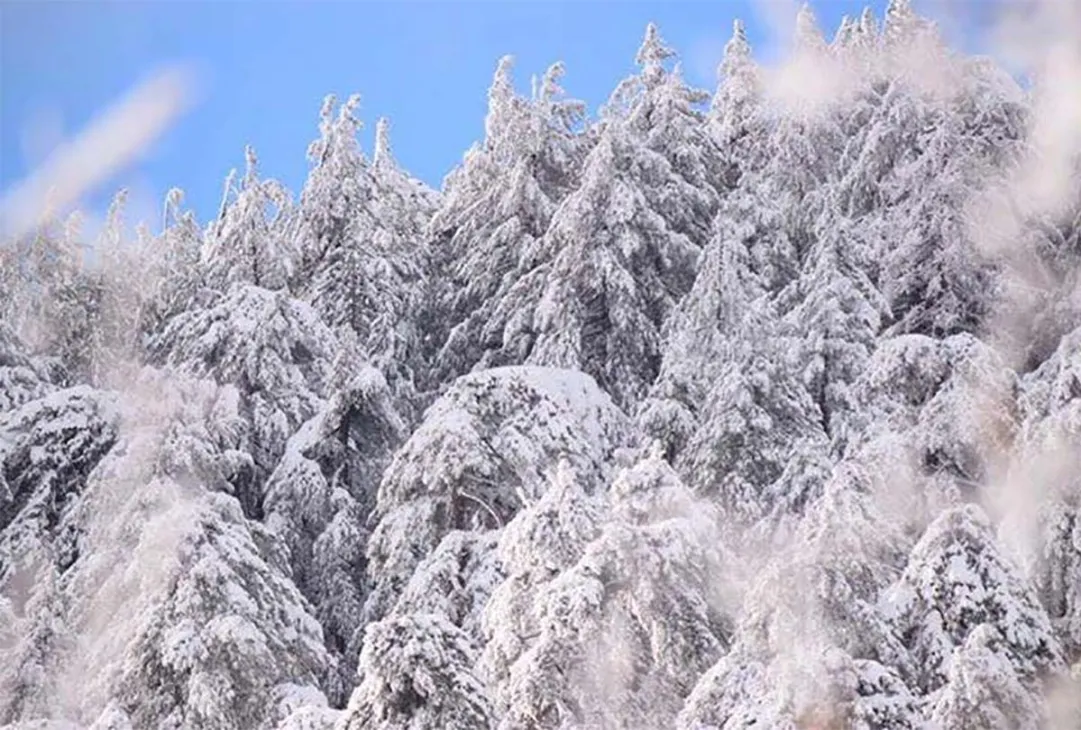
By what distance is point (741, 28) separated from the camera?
24719 millimetres

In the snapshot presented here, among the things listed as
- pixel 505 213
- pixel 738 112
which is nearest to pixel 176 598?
pixel 505 213

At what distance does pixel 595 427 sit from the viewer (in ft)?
45.5

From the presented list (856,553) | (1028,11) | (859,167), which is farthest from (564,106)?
(856,553)

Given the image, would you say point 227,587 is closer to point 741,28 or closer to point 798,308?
point 798,308

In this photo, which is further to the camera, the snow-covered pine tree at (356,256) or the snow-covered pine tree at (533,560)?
the snow-covered pine tree at (356,256)

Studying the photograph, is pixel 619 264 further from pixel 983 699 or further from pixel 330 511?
pixel 983 699

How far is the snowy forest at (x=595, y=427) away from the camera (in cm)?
762

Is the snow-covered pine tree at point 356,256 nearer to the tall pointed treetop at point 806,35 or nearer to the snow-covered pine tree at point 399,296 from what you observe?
the snow-covered pine tree at point 399,296

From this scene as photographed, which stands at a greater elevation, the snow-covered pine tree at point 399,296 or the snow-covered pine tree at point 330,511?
the snow-covered pine tree at point 399,296

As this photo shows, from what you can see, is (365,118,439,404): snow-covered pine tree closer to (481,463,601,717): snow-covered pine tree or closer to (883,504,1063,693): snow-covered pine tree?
(481,463,601,717): snow-covered pine tree

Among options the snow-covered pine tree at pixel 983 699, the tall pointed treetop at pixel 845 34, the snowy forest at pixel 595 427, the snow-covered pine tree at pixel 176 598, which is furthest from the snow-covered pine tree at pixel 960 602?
the tall pointed treetop at pixel 845 34

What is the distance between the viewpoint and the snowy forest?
300 inches

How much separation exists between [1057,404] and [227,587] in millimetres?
7011

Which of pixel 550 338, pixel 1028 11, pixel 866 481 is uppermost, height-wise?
pixel 550 338
